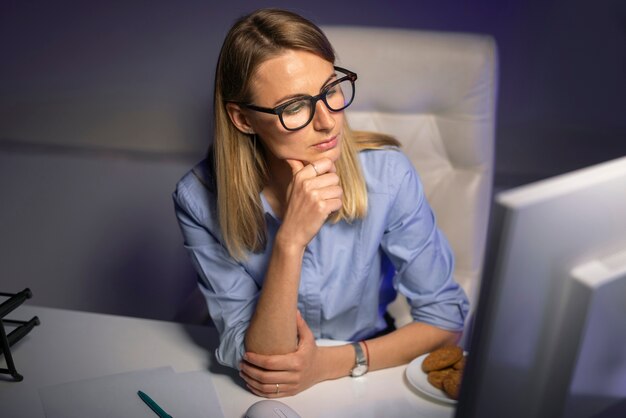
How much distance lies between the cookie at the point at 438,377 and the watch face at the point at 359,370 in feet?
0.36

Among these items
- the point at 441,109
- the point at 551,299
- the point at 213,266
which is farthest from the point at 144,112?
the point at 551,299

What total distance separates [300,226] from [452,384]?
358mm

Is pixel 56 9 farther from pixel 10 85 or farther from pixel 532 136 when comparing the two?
pixel 532 136

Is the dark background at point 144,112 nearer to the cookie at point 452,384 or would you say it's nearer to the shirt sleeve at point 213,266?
the shirt sleeve at point 213,266

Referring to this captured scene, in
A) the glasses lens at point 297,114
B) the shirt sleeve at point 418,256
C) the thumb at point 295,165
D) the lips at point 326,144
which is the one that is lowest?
the shirt sleeve at point 418,256

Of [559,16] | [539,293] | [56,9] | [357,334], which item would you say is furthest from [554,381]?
[56,9]

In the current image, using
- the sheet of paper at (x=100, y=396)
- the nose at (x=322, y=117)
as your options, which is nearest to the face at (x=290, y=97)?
the nose at (x=322, y=117)

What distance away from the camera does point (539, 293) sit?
562 mm

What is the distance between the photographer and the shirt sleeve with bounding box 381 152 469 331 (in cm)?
131

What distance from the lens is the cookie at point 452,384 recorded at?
104 cm

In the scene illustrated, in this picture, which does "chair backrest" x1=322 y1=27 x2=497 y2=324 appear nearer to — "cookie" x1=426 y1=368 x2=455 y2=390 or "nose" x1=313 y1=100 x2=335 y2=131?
"nose" x1=313 y1=100 x2=335 y2=131

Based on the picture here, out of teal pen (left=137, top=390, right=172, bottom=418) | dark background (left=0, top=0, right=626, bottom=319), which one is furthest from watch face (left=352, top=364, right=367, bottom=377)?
dark background (left=0, top=0, right=626, bottom=319)

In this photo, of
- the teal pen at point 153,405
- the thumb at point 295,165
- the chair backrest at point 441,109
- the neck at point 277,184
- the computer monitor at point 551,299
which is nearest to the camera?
the computer monitor at point 551,299

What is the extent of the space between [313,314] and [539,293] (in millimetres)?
844
